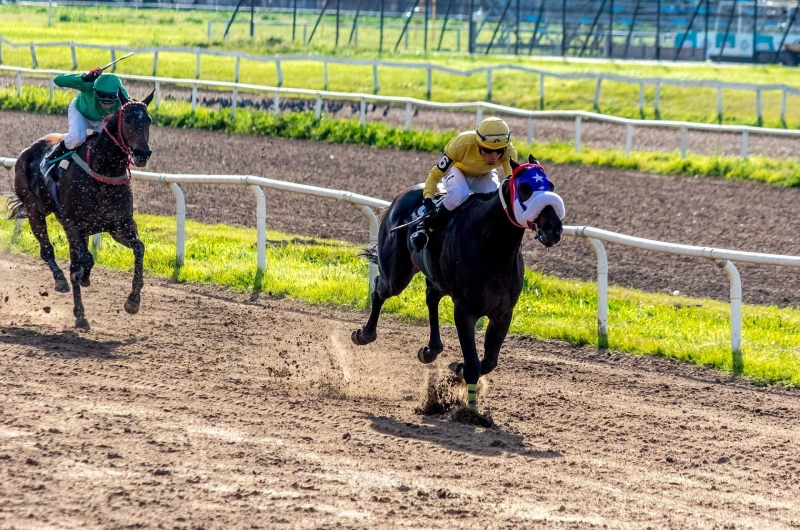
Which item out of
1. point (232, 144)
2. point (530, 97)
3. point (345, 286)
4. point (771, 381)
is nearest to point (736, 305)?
point (771, 381)

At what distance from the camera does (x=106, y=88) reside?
9.39 meters

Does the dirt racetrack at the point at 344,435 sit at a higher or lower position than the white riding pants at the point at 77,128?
lower

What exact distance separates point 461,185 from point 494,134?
1.53ft

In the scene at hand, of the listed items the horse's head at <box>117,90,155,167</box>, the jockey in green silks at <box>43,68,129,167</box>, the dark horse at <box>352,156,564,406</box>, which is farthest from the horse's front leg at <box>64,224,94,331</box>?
the dark horse at <box>352,156,564,406</box>

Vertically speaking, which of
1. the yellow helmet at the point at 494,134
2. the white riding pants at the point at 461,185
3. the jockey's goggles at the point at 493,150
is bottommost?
the white riding pants at the point at 461,185

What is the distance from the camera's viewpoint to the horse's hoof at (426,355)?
312 inches

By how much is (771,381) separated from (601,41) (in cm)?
3069

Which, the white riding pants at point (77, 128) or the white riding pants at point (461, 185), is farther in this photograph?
the white riding pants at point (77, 128)

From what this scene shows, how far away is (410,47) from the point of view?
39.0 metres

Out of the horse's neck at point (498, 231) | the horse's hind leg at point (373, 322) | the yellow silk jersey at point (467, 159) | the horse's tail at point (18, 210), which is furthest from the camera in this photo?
the horse's tail at point (18, 210)

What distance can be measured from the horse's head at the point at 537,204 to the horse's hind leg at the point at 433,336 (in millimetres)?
1738

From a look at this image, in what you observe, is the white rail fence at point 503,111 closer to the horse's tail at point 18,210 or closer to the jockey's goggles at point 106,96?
the horse's tail at point 18,210

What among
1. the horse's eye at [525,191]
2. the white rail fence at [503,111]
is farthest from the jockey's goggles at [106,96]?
the white rail fence at [503,111]

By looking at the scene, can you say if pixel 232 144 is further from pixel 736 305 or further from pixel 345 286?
pixel 736 305
